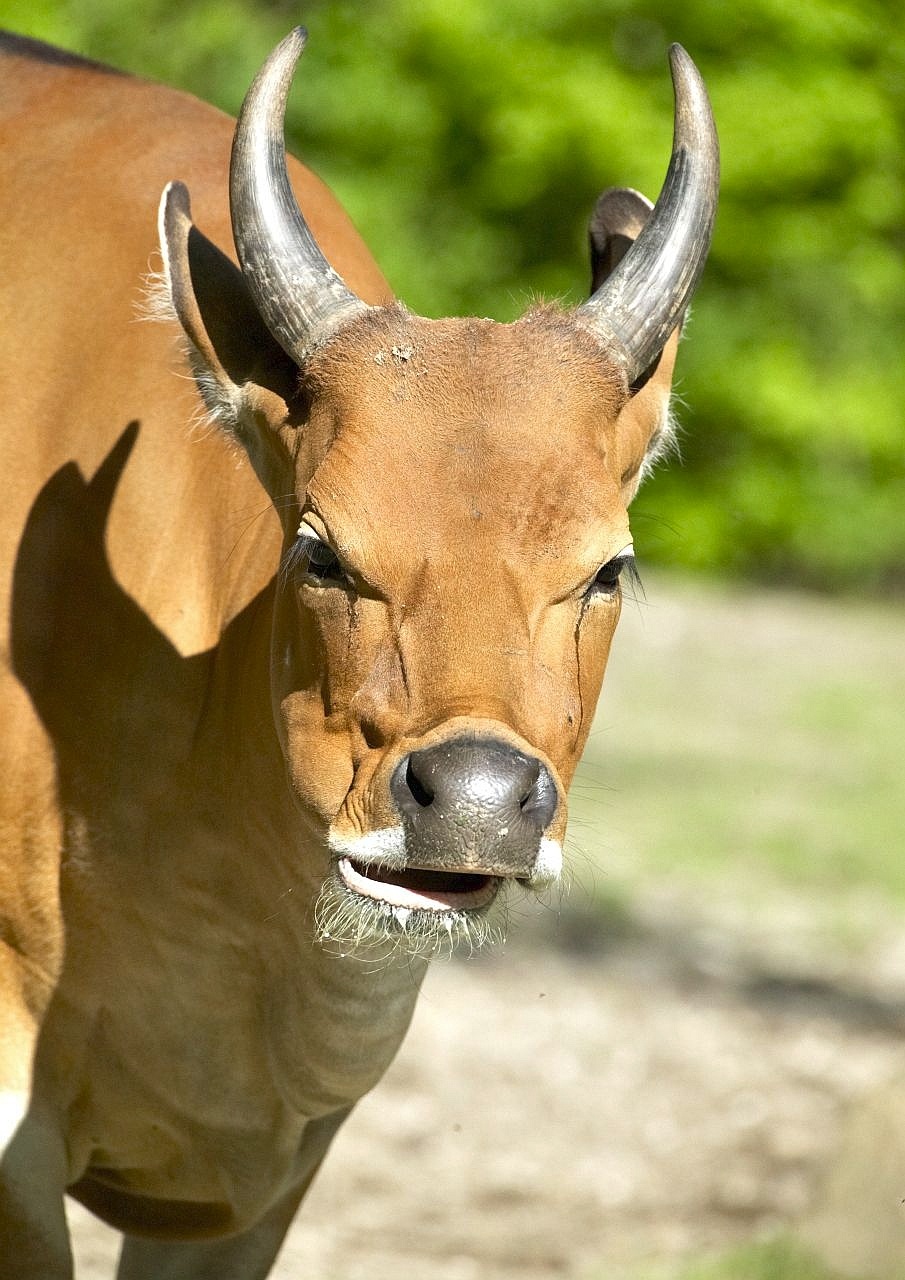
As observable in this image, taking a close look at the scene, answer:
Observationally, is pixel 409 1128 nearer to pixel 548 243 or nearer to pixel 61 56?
pixel 61 56

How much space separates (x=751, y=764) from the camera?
43.7ft

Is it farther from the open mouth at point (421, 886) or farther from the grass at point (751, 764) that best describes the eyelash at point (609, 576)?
the grass at point (751, 764)

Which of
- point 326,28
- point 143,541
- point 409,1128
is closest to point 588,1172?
point 409,1128

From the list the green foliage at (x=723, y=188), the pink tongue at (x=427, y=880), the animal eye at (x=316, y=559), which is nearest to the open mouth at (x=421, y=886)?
the pink tongue at (x=427, y=880)

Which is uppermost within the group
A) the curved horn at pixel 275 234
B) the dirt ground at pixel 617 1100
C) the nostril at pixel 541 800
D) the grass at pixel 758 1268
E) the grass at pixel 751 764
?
the curved horn at pixel 275 234

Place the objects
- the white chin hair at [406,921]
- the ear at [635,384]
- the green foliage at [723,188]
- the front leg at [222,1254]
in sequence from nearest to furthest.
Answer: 1. the white chin hair at [406,921]
2. the ear at [635,384]
3. the front leg at [222,1254]
4. the green foliage at [723,188]

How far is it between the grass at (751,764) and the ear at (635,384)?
311cm

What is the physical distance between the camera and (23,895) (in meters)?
4.21

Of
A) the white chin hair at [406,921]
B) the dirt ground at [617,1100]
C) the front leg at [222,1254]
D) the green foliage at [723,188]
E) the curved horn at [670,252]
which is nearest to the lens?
the white chin hair at [406,921]

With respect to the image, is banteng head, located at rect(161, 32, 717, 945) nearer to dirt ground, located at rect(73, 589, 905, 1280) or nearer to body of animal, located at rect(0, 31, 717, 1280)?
body of animal, located at rect(0, 31, 717, 1280)

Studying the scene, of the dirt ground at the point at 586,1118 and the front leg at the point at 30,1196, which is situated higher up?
the front leg at the point at 30,1196

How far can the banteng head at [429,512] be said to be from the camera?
3.34m

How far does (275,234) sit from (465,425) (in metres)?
0.57

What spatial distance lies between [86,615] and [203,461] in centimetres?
45
